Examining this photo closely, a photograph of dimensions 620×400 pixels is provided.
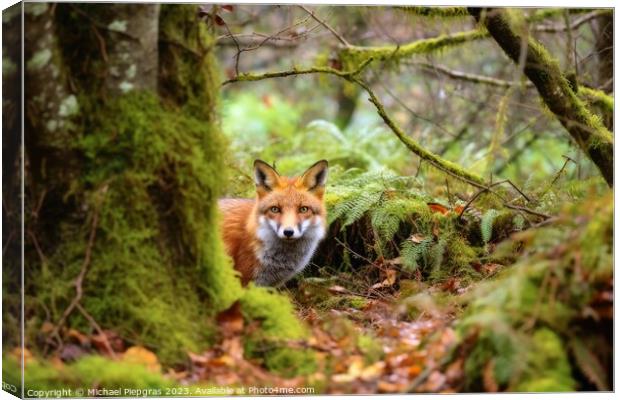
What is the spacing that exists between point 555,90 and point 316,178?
8.23ft

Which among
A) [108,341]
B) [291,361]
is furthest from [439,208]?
[108,341]

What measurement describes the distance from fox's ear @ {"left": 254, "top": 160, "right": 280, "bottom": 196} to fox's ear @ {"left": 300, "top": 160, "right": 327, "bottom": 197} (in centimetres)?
30

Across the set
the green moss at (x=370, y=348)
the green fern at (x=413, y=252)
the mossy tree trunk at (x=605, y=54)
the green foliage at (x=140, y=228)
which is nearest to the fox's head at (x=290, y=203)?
the green fern at (x=413, y=252)

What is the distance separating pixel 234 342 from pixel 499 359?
5.90 feet

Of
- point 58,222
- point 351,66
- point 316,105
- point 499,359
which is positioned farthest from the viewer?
point 316,105

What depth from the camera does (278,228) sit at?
7.89 meters

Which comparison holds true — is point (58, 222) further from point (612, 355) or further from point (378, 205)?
point (378, 205)

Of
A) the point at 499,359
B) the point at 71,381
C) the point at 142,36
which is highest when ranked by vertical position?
the point at 142,36

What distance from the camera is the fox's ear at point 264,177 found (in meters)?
8.06

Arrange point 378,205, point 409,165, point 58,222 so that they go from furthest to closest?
point 409,165, point 378,205, point 58,222

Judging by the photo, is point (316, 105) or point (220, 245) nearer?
point (220, 245)

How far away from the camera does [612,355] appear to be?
4844 mm

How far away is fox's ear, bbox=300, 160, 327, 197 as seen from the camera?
8163mm

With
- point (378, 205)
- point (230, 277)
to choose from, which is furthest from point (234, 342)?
point (378, 205)
